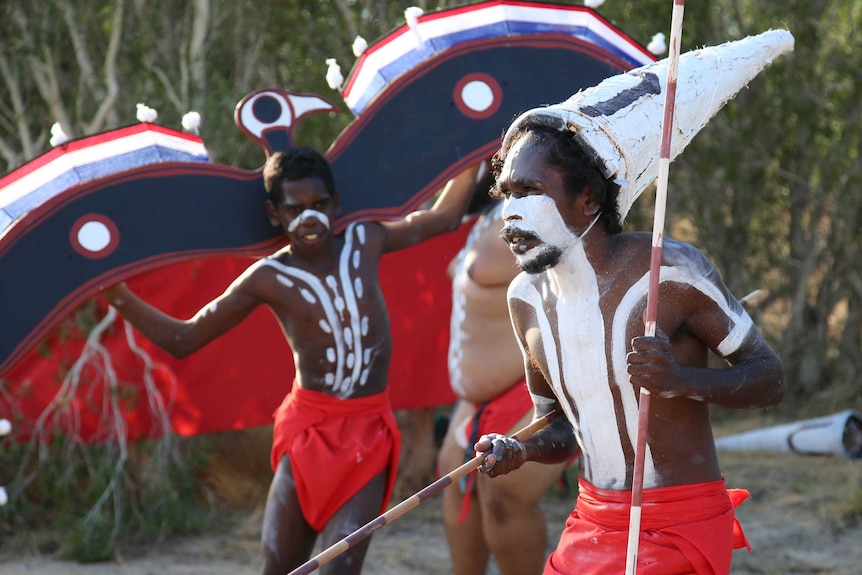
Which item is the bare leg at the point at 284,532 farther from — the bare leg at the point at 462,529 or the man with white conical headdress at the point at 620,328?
the man with white conical headdress at the point at 620,328

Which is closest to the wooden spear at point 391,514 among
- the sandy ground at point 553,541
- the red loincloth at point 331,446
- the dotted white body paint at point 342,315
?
the red loincloth at point 331,446

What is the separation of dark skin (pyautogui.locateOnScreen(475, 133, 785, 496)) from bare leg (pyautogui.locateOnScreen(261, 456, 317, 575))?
52.2 inches

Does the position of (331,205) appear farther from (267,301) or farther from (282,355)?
(282,355)

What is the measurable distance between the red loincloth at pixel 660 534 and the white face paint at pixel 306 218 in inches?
59.5

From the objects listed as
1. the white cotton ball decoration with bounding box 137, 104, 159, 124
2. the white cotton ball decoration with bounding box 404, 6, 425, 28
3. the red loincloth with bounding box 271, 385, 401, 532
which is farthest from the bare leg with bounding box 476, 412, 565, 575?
the white cotton ball decoration with bounding box 137, 104, 159, 124

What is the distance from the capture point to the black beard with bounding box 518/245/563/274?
104 inches

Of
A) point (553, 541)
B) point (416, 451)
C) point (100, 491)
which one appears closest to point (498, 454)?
point (553, 541)

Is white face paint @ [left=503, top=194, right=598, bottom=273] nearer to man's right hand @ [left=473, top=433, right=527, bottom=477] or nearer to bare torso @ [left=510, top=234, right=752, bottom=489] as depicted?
bare torso @ [left=510, top=234, right=752, bottom=489]

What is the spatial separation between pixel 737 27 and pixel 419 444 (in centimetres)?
351

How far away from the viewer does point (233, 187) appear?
395cm

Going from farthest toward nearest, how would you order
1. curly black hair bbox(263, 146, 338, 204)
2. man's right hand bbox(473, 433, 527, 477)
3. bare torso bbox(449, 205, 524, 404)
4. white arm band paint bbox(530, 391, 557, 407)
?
bare torso bbox(449, 205, 524, 404)
curly black hair bbox(263, 146, 338, 204)
white arm band paint bbox(530, 391, 557, 407)
man's right hand bbox(473, 433, 527, 477)

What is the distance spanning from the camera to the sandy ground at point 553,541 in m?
5.52

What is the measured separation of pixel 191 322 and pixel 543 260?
172 centimetres

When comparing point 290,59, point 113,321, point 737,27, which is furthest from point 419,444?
point 737,27
